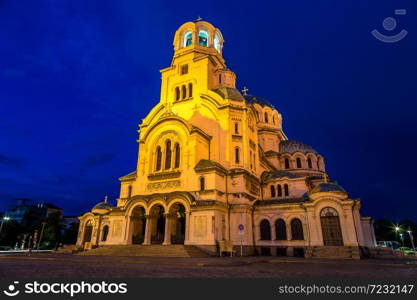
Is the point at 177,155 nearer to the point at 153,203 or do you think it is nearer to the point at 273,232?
the point at 153,203

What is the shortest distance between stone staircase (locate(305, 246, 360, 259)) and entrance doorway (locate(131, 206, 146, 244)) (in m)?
17.8

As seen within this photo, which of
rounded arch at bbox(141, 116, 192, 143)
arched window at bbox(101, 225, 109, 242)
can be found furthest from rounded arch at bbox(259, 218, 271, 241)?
arched window at bbox(101, 225, 109, 242)

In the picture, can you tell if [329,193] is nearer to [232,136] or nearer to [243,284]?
[232,136]

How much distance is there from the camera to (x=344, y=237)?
938 inches

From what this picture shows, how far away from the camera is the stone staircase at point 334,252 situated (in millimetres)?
21938

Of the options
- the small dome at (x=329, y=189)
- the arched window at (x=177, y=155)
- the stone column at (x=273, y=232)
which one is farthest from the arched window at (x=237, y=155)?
the small dome at (x=329, y=189)

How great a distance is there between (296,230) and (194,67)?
25.3 m

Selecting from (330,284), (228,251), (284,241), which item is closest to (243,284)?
(330,284)

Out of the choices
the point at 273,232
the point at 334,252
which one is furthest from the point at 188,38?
the point at 334,252

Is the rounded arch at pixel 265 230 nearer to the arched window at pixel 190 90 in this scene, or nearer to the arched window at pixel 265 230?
the arched window at pixel 265 230

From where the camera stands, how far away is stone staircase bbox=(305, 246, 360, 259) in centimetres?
2194

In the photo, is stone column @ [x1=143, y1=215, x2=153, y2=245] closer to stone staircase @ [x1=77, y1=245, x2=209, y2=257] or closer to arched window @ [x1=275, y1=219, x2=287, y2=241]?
stone staircase @ [x1=77, y1=245, x2=209, y2=257]

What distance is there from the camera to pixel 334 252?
2288cm

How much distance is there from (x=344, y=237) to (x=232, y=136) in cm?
1547
